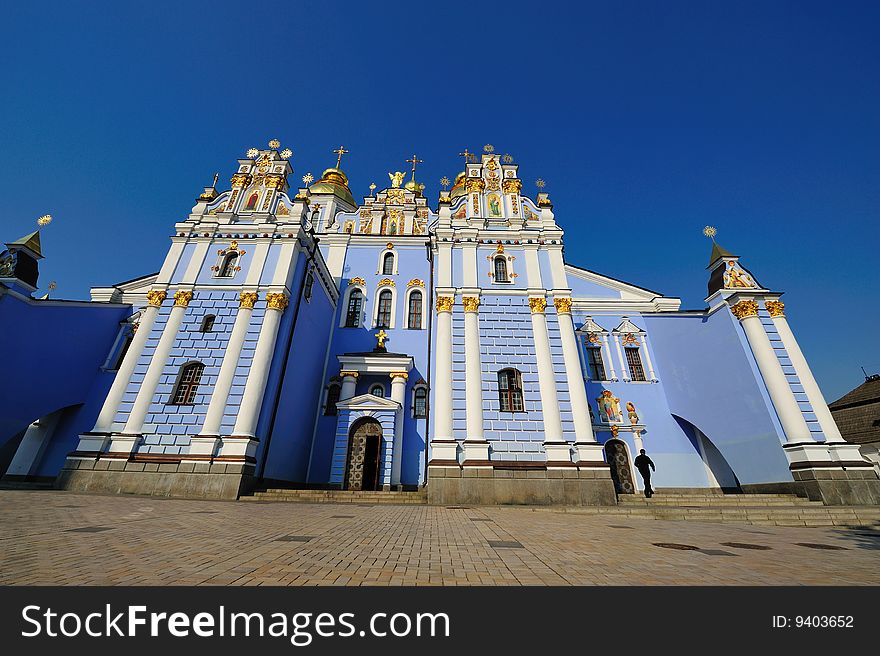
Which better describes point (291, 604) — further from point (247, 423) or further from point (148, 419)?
point (148, 419)

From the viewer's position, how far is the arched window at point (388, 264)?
22.1 m

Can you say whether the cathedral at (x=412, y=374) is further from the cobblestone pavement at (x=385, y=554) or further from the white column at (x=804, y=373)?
the cobblestone pavement at (x=385, y=554)

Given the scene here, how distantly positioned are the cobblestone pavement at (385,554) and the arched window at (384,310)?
45.9 feet

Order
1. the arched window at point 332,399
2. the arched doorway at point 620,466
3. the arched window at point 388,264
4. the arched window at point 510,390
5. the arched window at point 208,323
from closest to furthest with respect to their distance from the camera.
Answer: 1. the arched window at point 510,390
2. the arched window at point 208,323
3. the arched doorway at point 620,466
4. the arched window at point 332,399
5. the arched window at point 388,264

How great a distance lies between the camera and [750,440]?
14.9m

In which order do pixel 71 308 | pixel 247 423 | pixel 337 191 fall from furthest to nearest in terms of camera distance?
1. pixel 337 191
2. pixel 71 308
3. pixel 247 423

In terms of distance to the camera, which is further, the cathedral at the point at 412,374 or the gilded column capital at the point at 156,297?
the gilded column capital at the point at 156,297

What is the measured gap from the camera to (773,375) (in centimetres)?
1477

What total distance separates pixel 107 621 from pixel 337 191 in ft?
96.2

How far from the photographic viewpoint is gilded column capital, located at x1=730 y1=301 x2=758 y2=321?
15953mm

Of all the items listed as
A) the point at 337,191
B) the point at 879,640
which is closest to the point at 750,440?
the point at 879,640

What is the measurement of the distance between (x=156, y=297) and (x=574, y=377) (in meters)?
17.1

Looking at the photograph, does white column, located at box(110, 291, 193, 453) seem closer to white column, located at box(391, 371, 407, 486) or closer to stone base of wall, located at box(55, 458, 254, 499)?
stone base of wall, located at box(55, 458, 254, 499)

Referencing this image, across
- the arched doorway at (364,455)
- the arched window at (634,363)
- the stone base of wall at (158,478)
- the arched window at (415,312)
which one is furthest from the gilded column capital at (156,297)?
the arched window at (634,363)
